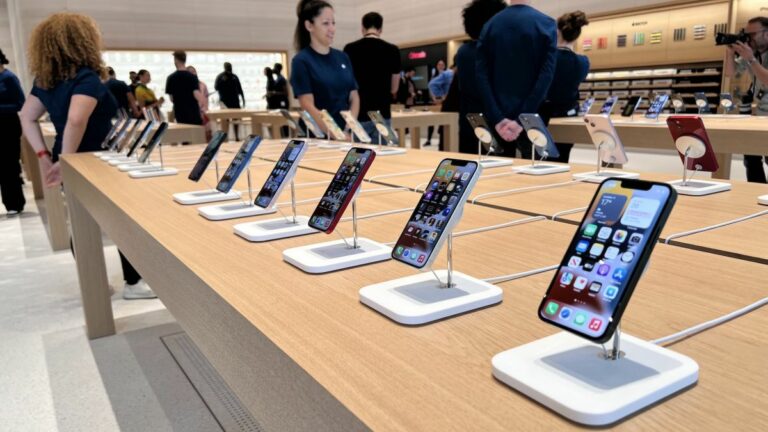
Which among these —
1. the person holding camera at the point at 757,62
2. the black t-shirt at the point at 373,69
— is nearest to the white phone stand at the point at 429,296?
the black t-shirt at the point at 373,69

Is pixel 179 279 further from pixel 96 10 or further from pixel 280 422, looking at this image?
pixel 96 10

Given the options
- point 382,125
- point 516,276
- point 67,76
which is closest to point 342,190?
point 516,276

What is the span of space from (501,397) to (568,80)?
3.62 metres

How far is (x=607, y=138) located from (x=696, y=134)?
31cm

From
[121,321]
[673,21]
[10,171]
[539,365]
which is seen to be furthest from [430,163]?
[673,21]

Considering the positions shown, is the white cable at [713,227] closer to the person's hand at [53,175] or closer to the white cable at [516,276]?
the white cable at [516,276]

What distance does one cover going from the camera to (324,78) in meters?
3.45

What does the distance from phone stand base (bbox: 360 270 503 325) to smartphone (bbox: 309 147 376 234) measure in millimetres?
221

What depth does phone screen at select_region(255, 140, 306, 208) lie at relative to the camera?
1381 mm

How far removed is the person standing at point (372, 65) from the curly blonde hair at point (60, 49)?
175 cm

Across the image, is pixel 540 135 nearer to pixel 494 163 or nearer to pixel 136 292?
pixel 494 163

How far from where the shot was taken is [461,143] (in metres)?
3.96

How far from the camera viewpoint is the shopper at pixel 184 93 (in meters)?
6.75

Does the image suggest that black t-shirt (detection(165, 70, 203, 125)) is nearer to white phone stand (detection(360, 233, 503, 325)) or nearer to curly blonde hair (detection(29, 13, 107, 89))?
curly blonde hair (detection(29, 13, 107, 89))
